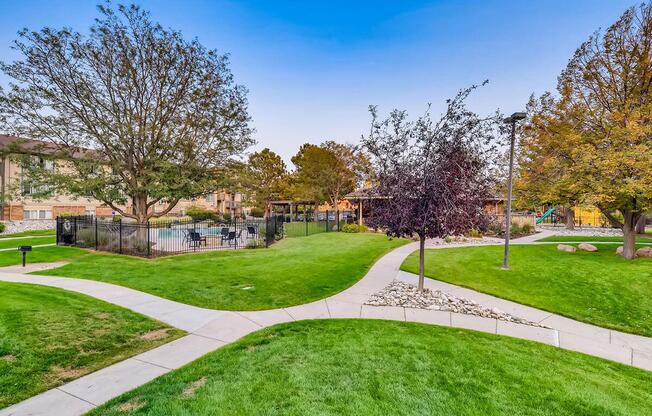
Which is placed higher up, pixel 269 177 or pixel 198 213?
pixel 269 177

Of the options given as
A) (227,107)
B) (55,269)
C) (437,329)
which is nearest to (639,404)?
(437,329)

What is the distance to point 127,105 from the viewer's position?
16.1 metres

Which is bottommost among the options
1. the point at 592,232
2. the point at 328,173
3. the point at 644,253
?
the point at 592,232

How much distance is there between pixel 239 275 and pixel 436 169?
677cm

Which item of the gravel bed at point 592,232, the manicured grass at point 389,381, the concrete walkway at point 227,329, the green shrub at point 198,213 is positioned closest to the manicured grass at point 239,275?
the concrete walkway at point 227,329

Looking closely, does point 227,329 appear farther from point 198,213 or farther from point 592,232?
point 198,213

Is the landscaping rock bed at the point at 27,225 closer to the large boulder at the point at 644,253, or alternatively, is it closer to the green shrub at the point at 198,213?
the green shrub at the point at 198,213

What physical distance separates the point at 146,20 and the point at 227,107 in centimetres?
528

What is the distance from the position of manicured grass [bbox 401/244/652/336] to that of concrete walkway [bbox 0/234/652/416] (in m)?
0.68

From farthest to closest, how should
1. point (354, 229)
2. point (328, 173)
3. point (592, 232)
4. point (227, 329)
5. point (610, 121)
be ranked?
point (328, 173) → point (354, 229) → point (592, 232) → point (610, 121) → point (227, 329)

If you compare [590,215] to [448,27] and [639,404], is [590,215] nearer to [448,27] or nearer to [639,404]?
[448,27]

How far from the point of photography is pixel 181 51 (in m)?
15.4

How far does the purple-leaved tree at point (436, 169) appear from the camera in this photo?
696 centimetres

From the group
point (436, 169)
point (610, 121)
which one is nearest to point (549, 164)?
point (610, 121)
